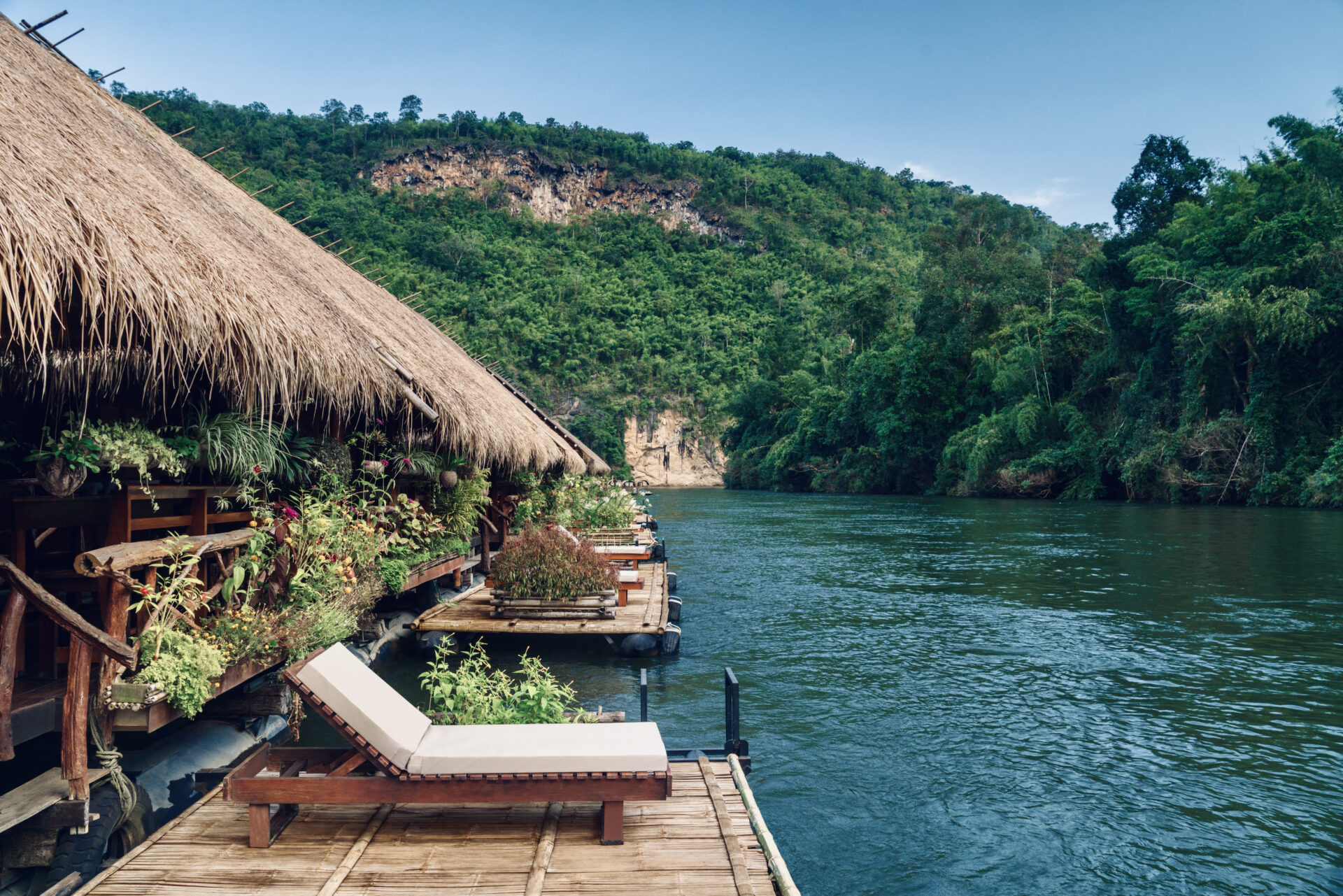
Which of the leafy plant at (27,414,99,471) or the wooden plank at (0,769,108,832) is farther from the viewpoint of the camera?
the leafy plant at (27,414,99,471)

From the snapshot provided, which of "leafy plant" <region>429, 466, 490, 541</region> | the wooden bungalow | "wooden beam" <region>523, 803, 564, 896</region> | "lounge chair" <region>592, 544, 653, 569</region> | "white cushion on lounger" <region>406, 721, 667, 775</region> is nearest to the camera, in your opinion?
"wooden beam" <region>523, 803, 564, 896</region>

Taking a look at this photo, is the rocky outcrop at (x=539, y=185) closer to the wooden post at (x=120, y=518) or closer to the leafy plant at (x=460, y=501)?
the leafy plant at (x=460, y=501)

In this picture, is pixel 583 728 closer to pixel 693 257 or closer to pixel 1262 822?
pixel 1262 822

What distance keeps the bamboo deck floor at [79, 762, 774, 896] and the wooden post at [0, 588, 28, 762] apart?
841 millimetres

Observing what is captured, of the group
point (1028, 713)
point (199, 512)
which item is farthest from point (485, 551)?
point (1028, 713)

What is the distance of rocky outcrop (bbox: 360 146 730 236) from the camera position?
313ft

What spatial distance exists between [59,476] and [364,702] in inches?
88.7

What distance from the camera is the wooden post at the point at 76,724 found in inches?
162

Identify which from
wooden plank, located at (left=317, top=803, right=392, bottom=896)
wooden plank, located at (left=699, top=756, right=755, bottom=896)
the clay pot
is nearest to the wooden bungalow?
the clay pot

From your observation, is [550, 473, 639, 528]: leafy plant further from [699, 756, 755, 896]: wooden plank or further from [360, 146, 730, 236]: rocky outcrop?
[360, 146, 730, 236]: rocky outcrop

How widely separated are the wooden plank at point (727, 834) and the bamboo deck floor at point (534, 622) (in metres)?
4.76

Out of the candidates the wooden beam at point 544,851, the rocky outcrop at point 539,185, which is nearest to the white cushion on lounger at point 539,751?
the wooden beam at point 544,851

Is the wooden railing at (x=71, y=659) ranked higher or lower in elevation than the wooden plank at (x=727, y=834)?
higher

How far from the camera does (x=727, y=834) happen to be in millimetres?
4090
